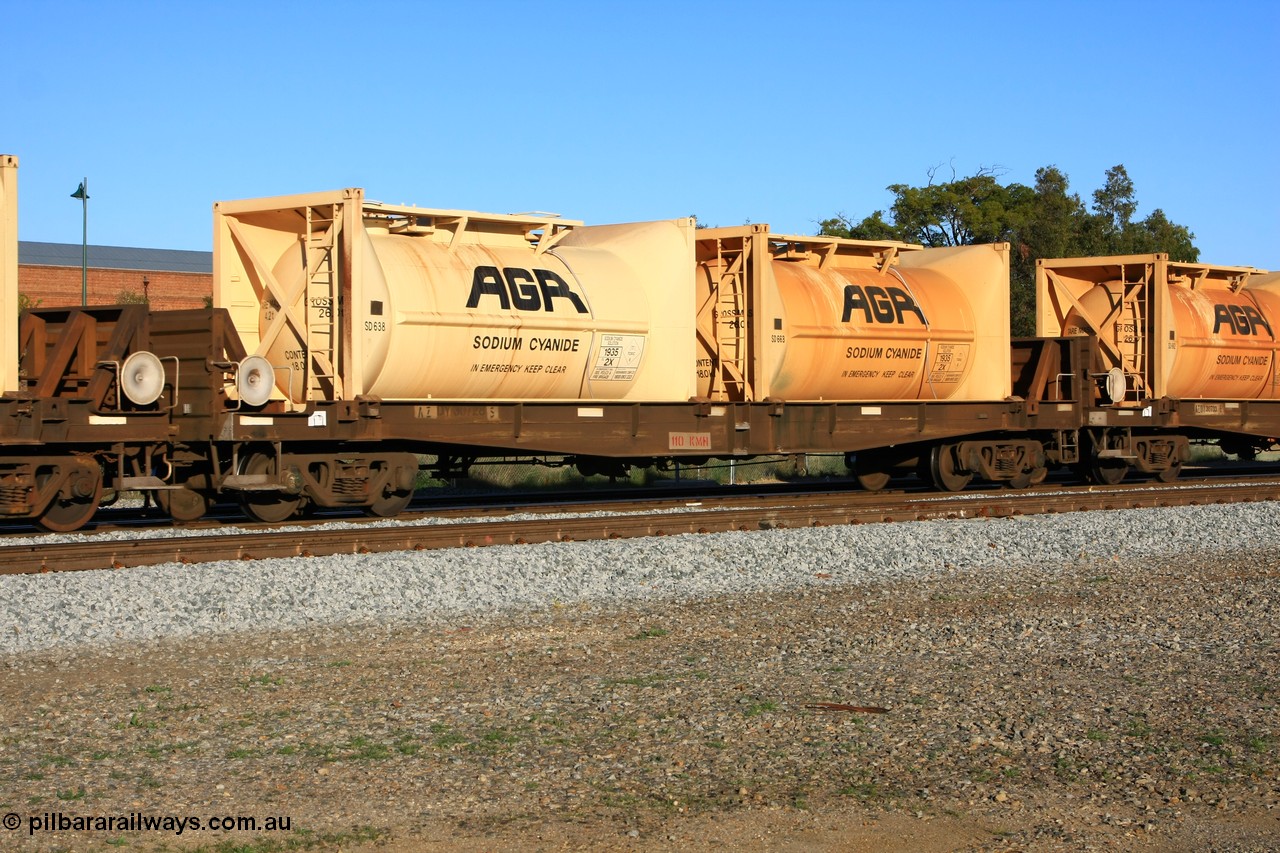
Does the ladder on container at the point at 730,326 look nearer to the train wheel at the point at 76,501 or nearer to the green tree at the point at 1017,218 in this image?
the train wheel at the point at 76,501

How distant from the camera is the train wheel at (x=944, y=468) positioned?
70.1 ft

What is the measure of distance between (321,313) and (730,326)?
20.2ft

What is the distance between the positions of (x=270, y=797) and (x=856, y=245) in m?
16.5

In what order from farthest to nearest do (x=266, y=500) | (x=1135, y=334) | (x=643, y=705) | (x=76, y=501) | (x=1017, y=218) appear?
1. (x=1017, y=218)
2. (x=1135, y=334)
3. (x=266, y=500)
4. (x=76, y=501)
5. (x=643, y=705)

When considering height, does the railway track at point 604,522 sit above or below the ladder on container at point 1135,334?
below

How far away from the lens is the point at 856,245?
20.9m

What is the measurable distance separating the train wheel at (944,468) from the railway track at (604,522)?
578mm

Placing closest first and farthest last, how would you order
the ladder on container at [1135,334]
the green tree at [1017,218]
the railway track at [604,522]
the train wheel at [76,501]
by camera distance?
the railway track at [604,522], the train wheel at [76,501], the ladder on container at [1135,334], the green tree at [1017,218]

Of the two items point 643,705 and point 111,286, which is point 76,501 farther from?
point 111,286

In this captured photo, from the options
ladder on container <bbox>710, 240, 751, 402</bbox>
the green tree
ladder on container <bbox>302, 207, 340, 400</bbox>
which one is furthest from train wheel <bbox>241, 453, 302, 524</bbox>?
the green tree

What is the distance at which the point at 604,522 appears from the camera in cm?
1477

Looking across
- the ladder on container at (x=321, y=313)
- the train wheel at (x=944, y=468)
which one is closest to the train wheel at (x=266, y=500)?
the ladder on container at (x=321, y=313)

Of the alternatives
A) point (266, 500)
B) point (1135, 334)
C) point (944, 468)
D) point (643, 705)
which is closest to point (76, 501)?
point (266, 500)

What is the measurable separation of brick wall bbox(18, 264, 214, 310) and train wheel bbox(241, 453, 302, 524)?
1871 inches
